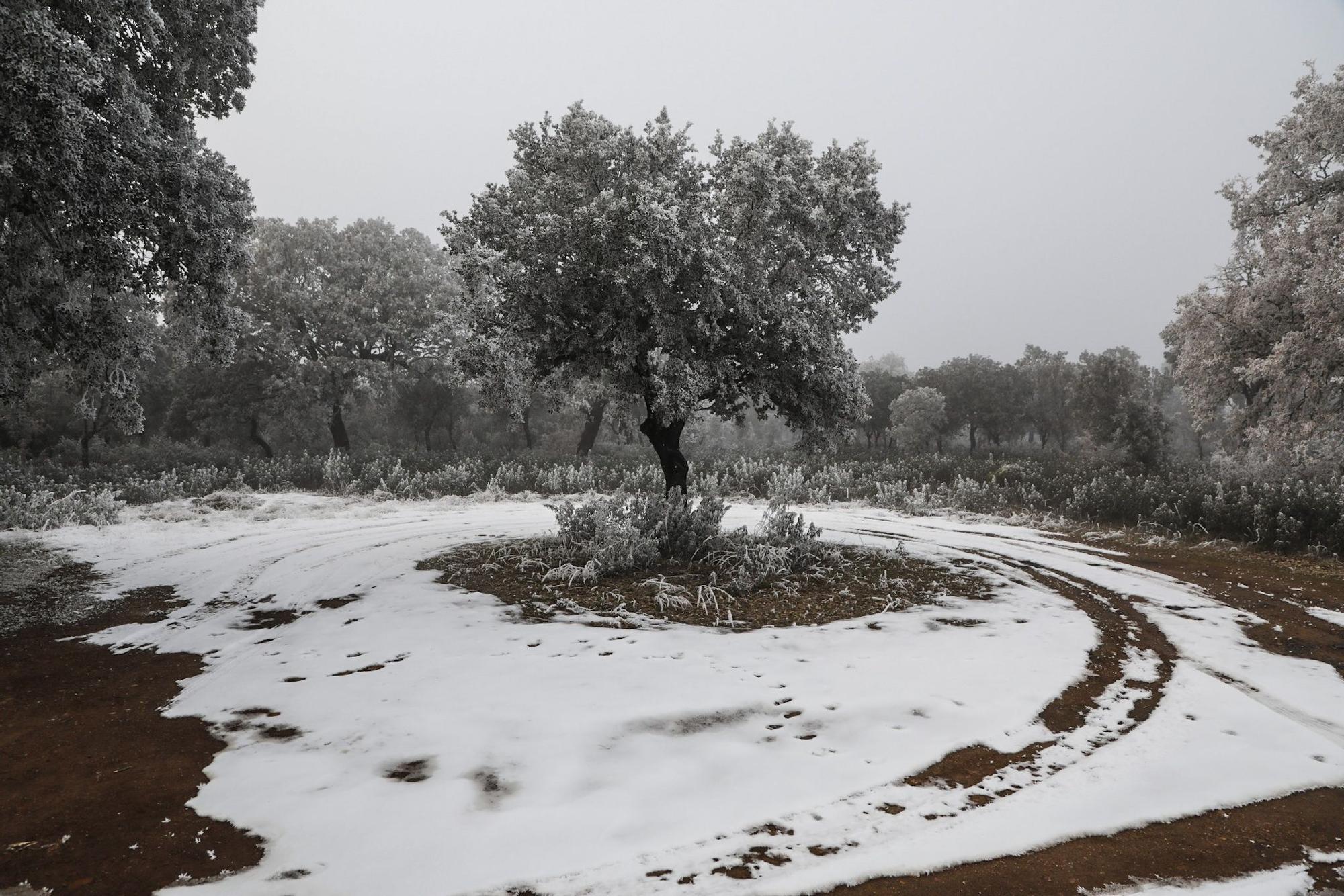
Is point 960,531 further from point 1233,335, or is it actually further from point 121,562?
point 121,562

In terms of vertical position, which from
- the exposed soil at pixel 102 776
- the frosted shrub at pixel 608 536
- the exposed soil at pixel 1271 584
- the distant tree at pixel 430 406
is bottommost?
the exposed soil at pixel 102 776

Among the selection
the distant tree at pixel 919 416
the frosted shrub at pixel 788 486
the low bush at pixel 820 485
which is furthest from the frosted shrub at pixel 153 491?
the distant tree at pixel 919 416

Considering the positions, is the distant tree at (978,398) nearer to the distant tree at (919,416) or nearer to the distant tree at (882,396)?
the distant tree at (882,396)

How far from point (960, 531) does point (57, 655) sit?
14025 mm

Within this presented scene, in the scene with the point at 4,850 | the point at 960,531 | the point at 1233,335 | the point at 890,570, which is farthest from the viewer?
the point at 1233,335

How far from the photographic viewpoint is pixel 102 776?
3721 mm

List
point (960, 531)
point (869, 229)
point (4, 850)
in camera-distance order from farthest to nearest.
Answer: point (960, 531) → point (869, 229) → point (4, 850)

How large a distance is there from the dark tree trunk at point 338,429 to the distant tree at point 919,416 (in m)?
30.8

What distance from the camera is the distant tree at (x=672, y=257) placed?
337 inches

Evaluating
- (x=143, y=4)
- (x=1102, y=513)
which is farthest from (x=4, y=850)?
(x=1102, y=513)

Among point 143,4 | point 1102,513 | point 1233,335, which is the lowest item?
point 1102,513

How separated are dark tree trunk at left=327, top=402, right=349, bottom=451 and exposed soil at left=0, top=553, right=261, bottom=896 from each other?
84.1ft

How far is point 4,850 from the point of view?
3.01 metres

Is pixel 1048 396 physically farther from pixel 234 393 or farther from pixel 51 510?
pixel 51 510
